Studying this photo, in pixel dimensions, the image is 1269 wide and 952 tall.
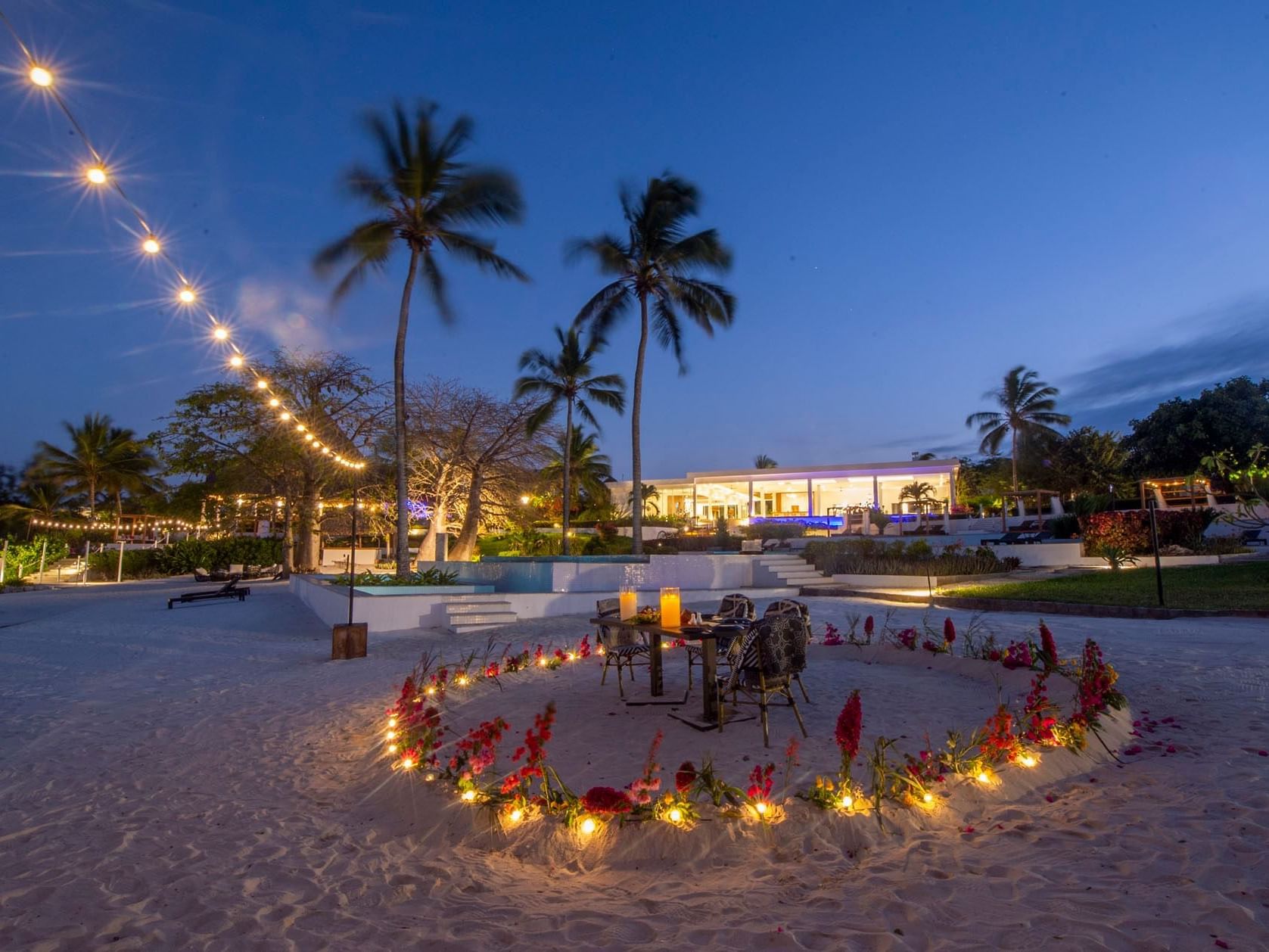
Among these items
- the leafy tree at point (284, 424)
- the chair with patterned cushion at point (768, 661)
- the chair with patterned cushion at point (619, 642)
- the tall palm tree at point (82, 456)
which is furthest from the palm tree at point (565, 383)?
A: the tall palm tree at point (82, 456)

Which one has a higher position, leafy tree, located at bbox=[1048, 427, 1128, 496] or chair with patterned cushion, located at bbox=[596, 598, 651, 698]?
leafy tree, located at bbox=[1048, 427, 1128, 496]

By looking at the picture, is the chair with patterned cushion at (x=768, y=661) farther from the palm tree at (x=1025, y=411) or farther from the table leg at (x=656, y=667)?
the palm tree at (x=1025, y=411)

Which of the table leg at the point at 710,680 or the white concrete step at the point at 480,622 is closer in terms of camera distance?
the table leg at the point at 710,680

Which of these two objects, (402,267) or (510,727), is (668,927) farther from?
(402,267)

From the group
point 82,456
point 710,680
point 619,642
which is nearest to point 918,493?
point 619,642

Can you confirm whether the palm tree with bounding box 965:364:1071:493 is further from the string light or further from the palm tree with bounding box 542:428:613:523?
the string light

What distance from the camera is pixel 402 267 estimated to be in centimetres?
1430

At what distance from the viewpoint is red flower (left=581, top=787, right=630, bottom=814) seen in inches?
125

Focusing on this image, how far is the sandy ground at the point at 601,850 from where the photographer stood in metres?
2.48

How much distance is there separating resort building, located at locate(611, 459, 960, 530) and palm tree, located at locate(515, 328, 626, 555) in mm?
11098

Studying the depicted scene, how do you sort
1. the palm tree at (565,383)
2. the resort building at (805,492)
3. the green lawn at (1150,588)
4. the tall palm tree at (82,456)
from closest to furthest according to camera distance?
the green lawn at (1150,588) < the palm tree at (565,383) < the resort building at (805,492) < the tall palm tree at (82,456)

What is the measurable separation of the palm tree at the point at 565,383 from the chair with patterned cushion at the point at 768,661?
54.8 ft

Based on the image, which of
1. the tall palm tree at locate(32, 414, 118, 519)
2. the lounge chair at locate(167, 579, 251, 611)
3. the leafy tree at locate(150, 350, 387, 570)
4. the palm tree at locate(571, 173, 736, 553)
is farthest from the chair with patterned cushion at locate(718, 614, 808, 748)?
the tall palm tree at locate(32, 414, 118, 519)

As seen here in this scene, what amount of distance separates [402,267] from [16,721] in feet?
35.6
